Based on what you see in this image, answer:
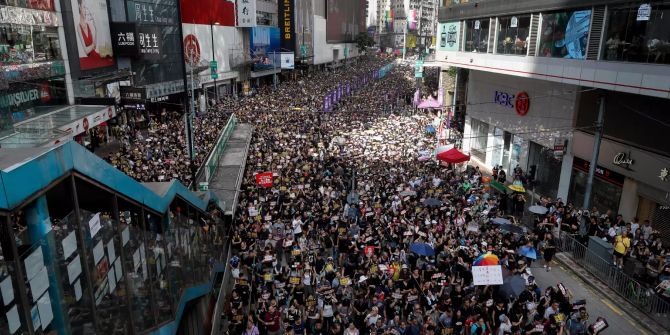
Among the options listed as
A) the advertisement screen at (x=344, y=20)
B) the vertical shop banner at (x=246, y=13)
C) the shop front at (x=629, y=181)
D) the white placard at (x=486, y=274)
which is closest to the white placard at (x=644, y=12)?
the shop front at (x=629, y=181)

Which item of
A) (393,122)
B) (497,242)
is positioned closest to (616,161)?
(497,242)

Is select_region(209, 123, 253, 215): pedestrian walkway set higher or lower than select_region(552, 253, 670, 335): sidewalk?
higher

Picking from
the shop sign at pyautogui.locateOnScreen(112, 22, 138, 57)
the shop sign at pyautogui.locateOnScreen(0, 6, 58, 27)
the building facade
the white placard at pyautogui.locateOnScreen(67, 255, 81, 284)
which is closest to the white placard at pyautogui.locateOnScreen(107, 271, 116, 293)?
the white placard at pyautogui.locateOnScreen(67, 255, 81, 284)

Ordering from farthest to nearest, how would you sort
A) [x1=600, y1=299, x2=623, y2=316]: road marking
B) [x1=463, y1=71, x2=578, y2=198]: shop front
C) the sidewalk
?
[x1=463, y1=71, x2=578, y2=198]: shop front → [x1=600, y1=299, x2=623, y2=316]: road marking → the sidewalk

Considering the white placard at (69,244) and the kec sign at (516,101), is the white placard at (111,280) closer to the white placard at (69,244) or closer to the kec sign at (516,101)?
the white placard at (69,244)

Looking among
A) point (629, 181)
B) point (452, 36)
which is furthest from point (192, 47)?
point (629, 181)

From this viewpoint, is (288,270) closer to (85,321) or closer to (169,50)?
(85,321)

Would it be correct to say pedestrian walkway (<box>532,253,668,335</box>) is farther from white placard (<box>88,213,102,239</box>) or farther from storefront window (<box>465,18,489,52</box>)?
storefront window (<box>465,18,489,52</box>)
